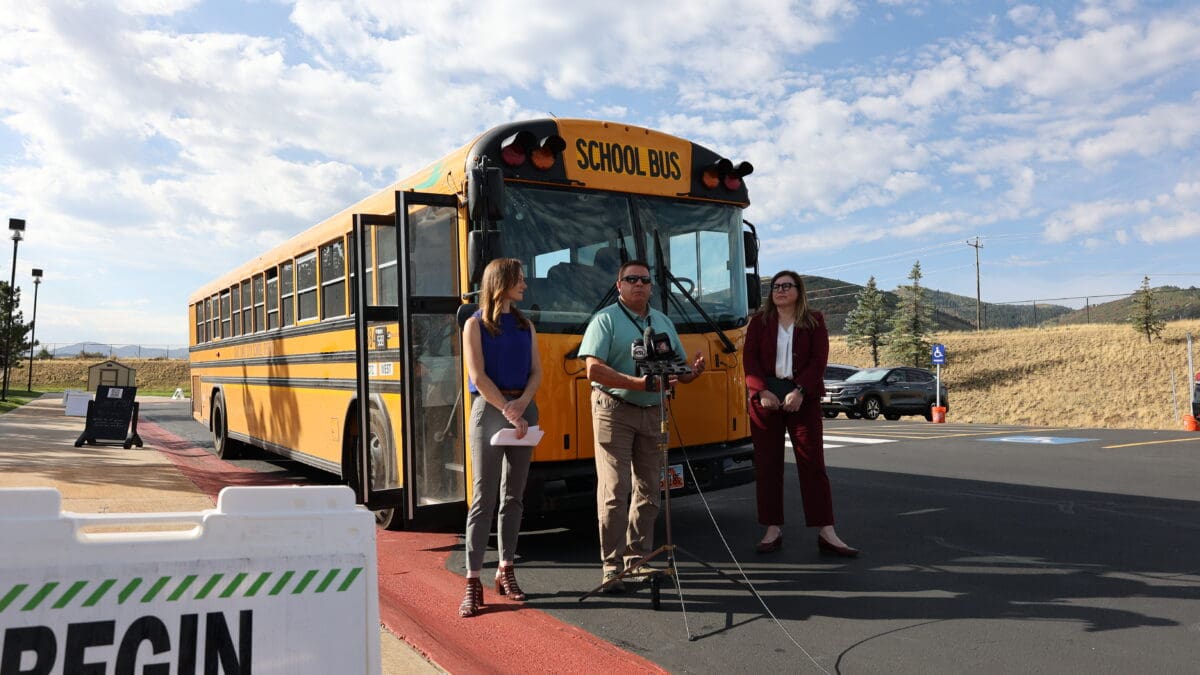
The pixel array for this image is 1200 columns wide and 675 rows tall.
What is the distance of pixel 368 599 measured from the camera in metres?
2.25

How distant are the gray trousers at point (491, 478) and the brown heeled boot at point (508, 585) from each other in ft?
0.48

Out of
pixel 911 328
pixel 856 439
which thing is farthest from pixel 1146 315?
pixel 856 439

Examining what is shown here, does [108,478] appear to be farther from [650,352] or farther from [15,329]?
[15,329]

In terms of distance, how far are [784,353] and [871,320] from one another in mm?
59103

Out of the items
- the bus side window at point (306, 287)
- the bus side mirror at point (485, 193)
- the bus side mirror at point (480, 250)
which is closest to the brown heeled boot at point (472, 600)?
the bus side mirror at point (480, 250)

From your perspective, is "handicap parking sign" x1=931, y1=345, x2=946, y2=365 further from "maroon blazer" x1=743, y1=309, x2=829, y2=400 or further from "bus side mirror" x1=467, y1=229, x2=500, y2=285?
"bus side mirror" x1=467, y1=229, x2=500, y2=285

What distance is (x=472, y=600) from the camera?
182 inches

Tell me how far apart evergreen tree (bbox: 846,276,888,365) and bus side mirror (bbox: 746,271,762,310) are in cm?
5666

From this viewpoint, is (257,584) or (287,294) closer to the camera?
(257,584)

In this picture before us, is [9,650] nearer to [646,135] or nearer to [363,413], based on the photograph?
[363,413]

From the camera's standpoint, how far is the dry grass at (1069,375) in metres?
37.0

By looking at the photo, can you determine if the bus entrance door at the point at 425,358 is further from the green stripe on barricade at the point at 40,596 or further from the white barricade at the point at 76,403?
the white barricade at the point at 76,403

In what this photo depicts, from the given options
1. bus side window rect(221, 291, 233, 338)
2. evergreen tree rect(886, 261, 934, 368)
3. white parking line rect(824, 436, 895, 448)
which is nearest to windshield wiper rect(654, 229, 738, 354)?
bus side window rect(221, 291, 233, 338)

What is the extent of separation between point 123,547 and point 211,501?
6931 millimetres
